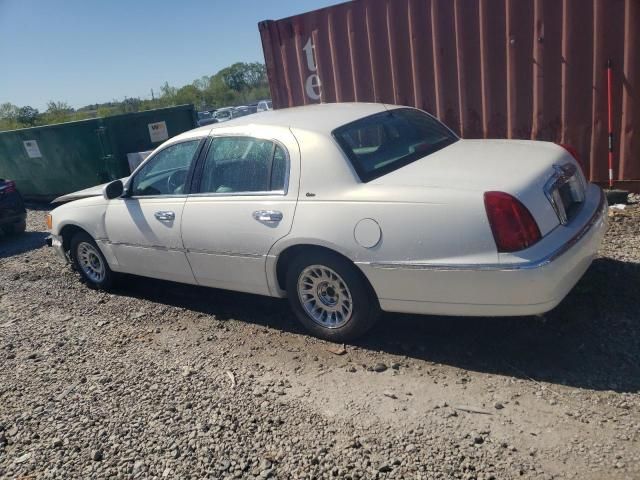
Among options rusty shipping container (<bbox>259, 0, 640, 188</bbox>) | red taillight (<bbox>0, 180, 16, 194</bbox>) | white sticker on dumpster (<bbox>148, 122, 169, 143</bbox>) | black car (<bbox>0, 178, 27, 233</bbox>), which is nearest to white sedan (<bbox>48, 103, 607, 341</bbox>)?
rusty shipping container (<bbox>259, 0, 640, 188</bbox>)

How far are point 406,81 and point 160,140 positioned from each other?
5515 millimetres

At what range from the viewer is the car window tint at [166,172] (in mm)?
4598

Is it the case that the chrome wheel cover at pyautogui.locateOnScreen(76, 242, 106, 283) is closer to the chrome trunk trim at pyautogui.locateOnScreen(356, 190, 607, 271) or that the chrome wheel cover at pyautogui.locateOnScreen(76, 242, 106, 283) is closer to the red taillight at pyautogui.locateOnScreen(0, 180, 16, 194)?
the chrome trunk trim at pyautogui.locateOnScreen(356, 190, 607, 271)

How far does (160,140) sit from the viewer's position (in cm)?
1091

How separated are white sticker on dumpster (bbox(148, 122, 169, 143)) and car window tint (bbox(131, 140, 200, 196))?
6.17m

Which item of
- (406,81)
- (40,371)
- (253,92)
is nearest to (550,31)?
(406,81)

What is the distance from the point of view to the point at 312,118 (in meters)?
4.18

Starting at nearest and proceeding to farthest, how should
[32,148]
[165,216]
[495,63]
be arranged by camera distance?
1. [165,216]
2. [495,63]
3. [32,148]

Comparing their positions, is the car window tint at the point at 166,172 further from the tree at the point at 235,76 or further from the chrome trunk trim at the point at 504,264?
the tree at the point at 235,76

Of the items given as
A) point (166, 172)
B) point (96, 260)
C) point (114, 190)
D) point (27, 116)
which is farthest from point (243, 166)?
point (27, 116)

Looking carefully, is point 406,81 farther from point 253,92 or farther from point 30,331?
point 253,92

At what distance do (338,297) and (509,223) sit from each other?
127cm

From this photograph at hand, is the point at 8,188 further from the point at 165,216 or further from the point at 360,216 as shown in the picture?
the point at 360,216

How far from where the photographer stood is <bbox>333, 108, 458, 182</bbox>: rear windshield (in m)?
3.75
